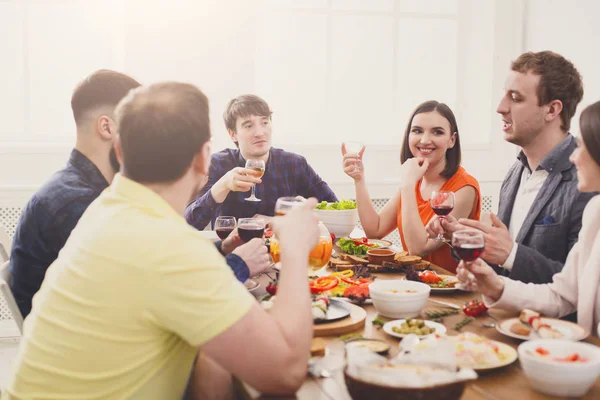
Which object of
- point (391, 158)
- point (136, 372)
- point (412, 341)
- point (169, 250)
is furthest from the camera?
point (391, 158)

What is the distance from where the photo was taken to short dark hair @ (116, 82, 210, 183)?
49.7 inches

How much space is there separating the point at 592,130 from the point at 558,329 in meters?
0.58

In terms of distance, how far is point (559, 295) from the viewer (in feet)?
5.82

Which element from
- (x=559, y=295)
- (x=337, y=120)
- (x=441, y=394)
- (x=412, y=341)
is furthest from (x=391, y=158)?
(x=441, y=394)

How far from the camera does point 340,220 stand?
9.45 feet

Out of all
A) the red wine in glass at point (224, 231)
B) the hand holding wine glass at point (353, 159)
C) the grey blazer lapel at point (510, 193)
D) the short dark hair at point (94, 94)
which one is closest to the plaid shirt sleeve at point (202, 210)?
the hand holding wine glass at point (353, 159)

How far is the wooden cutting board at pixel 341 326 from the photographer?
60.7 inches

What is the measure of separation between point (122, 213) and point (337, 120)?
149 inches

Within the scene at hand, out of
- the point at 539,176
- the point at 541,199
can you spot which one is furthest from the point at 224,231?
the point at 539,176

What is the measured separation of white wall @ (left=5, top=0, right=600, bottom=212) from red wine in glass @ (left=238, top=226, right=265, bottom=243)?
2.44 metres

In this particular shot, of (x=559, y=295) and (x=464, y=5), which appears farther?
(x=464, y=5)

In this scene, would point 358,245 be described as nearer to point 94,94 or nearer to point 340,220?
point 340,220

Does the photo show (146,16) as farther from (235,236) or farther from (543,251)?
(543,251)

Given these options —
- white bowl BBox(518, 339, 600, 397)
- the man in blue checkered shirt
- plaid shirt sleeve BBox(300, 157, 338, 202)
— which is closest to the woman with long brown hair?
white bowl BBox(518, 339, 600, 397)
